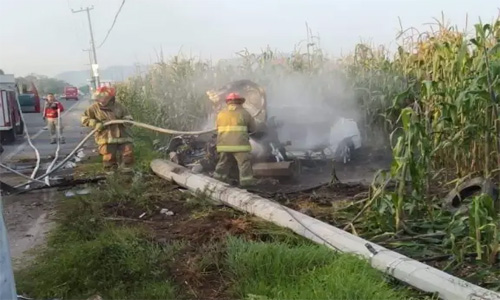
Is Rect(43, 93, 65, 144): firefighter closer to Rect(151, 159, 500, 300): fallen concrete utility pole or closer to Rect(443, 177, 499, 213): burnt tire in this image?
Rect(151, 159, 500, 300): fallen concrete utility pole

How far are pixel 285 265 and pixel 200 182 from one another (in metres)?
3.13

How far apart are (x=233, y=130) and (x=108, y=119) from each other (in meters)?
2.92

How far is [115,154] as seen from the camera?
385 inches

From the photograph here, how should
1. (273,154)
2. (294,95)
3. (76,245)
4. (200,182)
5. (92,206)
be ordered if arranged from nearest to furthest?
1. (76,245)
2. (92,206)
3. (200,182)
4. (273,154)
5. (294,95)

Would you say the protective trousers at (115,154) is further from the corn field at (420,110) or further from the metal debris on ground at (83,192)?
the corn field at (420,110)

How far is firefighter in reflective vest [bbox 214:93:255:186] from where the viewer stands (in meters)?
7.59

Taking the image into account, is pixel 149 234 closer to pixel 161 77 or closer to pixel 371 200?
pixel 371 200

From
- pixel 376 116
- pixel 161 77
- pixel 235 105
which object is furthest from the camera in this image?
pixel 161 77

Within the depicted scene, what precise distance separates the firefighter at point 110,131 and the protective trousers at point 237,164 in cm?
227

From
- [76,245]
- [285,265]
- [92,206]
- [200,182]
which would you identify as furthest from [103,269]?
[200,182]

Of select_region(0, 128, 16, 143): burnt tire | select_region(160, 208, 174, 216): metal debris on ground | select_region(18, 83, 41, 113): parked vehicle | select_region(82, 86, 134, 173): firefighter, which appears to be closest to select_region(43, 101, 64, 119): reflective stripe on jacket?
select_region(0, 128, 16, 143): burnt tire

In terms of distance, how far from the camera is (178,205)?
21.2ft

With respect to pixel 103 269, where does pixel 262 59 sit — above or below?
above

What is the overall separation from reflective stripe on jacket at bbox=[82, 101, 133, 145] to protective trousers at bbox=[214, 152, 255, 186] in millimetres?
2462
